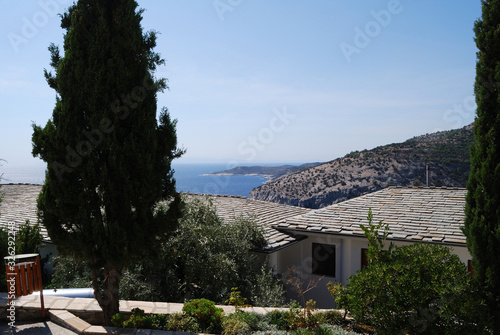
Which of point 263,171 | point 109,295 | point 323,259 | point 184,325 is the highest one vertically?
point 263,171

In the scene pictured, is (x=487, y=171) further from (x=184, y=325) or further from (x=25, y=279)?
(x=25, y=279)

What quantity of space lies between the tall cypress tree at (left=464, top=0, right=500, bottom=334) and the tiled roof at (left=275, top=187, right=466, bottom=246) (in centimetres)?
390

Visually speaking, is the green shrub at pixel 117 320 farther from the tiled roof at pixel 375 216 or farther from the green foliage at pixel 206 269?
the tiled roof at pixel 375 216

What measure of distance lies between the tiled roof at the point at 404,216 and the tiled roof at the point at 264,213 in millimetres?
485

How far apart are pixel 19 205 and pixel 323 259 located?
14447 mm

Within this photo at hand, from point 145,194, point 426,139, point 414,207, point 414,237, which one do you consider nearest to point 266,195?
point 426,139

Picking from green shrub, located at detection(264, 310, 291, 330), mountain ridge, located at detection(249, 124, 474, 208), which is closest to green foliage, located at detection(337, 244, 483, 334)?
green shrub, located at detection(264, 310, 291, 330)

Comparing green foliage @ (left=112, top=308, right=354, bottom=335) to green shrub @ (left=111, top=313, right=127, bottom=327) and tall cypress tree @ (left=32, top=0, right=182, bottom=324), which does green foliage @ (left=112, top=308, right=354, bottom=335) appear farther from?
tall cypress tree @ (left=32, top=0, right=182, bottom=324)

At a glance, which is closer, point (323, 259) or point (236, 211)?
point (323, 259)

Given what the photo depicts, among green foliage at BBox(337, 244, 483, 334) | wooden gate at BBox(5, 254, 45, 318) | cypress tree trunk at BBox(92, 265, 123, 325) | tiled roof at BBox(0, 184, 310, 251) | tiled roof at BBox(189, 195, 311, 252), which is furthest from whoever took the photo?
tiled roof at BBox(0, 184, 310, 251)

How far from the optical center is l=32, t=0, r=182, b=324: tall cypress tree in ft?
19.9

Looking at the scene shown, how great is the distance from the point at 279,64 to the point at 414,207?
23.3 feet

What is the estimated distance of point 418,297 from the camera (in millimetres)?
5477

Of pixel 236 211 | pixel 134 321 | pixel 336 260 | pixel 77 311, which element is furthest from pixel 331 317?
pixel 236 211
